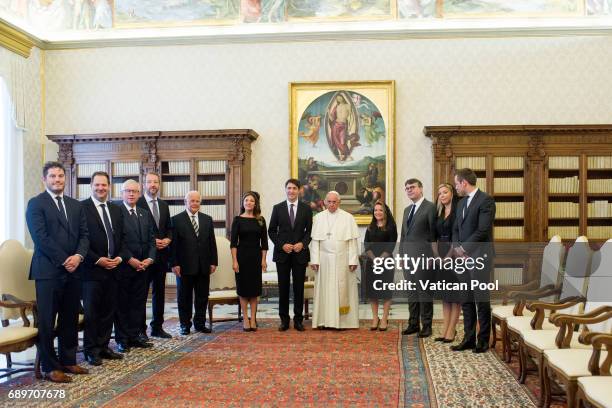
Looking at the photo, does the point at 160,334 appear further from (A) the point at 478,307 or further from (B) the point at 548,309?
(B) the point at 548,309

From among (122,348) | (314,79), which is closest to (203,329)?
(122,348)

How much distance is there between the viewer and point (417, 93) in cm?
1085

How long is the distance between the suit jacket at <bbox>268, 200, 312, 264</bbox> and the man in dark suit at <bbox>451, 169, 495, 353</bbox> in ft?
6.64

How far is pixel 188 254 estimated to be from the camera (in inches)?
290

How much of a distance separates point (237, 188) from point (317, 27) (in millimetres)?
3222

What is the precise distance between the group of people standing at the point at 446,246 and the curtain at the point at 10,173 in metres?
6.25

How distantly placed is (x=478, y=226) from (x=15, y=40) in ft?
27.5

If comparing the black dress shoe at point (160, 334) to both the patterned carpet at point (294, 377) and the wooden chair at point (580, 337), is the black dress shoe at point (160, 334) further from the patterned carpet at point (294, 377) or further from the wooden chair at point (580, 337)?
the wooden chair at point (580, 337)

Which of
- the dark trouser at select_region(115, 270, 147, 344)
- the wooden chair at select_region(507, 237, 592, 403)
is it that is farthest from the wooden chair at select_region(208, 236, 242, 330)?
the wooden chair at select_region(507, 237, 592, 403)

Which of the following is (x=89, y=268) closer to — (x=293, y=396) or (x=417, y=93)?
(x=293, y=396)

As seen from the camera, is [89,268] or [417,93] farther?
[417,93]

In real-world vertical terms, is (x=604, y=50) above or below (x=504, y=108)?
above

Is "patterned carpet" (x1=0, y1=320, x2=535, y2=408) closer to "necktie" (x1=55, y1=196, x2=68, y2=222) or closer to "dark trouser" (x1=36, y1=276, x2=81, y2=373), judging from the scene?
"dark trouser" (x1=36, y1=276, x2=81, y2=373)

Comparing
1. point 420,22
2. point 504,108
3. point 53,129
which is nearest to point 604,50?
point 504,108
